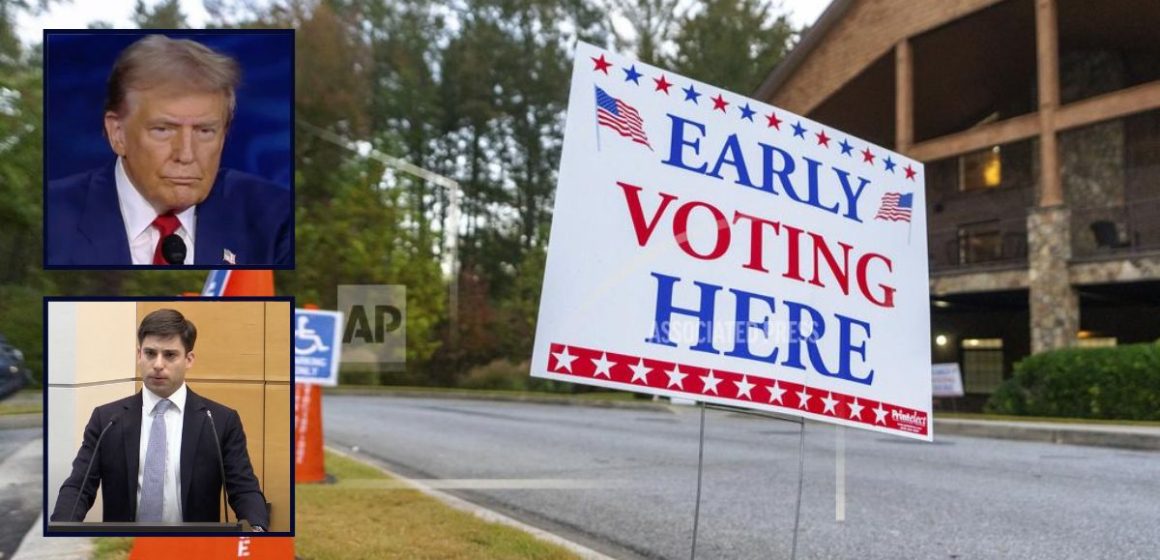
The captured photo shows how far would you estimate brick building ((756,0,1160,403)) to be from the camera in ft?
61.3

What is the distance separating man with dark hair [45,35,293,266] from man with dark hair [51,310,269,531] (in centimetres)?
19

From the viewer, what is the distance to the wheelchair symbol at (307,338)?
6.08m

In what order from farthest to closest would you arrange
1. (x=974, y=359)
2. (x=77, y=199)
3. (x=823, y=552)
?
(x=974, y=359), (x=823, y=552), (x=77, y=199)

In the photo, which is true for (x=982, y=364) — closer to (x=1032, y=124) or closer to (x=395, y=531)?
(x=1032, y=124)

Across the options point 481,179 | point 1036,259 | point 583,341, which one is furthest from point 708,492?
point 1036,259

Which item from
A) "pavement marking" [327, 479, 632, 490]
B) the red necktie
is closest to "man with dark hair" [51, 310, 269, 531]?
the red necktie

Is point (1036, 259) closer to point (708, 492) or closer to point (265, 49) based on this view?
point (708, 492)

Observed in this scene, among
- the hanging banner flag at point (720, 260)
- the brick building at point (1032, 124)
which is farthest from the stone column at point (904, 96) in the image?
the hanging banner flag at point (720, 260)

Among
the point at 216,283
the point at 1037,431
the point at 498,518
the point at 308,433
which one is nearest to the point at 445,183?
the point at 308,433

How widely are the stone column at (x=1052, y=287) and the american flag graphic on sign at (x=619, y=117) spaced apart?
18260mm

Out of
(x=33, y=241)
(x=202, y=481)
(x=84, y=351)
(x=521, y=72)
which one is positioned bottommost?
(x=202, y=481)

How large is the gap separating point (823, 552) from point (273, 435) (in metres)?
3.99

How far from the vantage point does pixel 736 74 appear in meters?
9.74

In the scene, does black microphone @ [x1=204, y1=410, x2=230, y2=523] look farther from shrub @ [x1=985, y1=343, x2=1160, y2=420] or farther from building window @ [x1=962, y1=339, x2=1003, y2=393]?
building window @ [x1=962, y1=339, x2=1003, y2=393]
